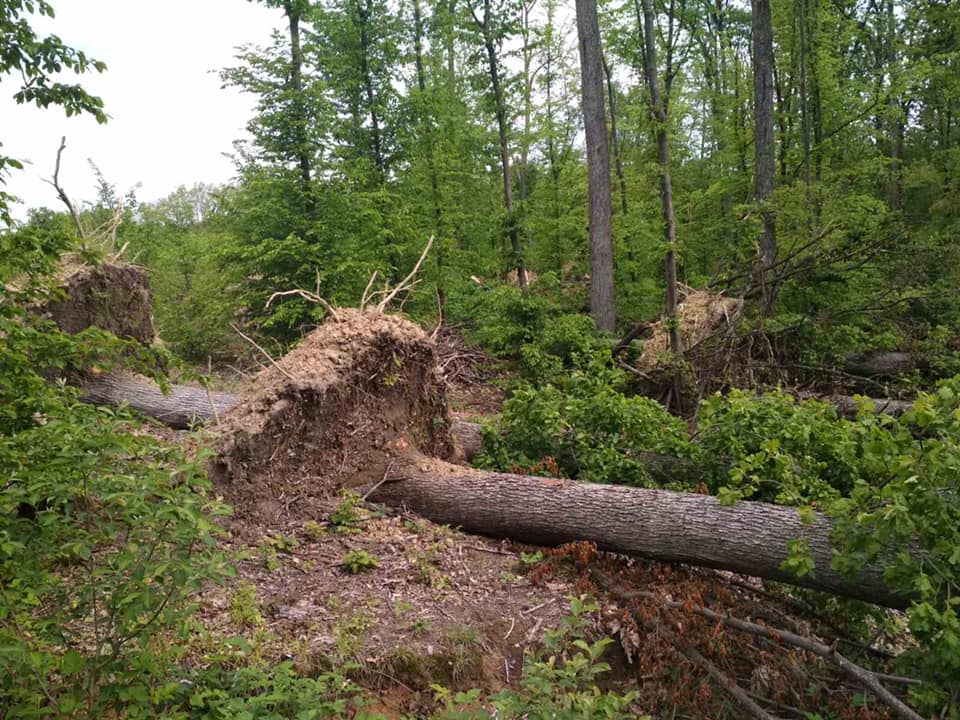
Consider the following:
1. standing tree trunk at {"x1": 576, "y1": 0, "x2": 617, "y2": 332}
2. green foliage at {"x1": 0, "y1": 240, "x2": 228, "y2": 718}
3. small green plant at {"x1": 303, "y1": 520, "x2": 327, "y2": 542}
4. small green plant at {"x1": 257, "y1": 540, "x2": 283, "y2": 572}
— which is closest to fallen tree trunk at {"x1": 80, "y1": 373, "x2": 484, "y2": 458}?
small green plant at {"x1": 303, "y1": 520, "x2": 327, "y2": 542}

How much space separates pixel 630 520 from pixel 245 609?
285cm

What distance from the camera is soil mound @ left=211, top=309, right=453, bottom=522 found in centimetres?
539

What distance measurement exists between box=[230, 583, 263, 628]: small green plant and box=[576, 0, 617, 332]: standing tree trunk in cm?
908

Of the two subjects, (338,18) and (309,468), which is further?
(338,18)

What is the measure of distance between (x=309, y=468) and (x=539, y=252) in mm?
12145

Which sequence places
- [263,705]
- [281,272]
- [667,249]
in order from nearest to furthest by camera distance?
[263,705], [667,249], [281,272]

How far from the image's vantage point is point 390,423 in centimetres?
641

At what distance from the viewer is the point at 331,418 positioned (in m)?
5.93

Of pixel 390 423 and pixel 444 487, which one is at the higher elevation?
pixel 390 423

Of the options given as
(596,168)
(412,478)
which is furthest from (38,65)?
(596,168)

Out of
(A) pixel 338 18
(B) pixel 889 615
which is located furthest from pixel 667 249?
(A) pixel 338 18

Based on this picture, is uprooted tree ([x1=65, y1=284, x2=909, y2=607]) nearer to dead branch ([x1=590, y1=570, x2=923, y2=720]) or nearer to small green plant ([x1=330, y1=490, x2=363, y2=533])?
small green plant ([x1=330, y1=490, x2=363, y2=533])

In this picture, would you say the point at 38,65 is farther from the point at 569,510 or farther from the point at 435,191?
the point at 435,191

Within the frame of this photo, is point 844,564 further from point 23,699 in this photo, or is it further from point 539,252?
point 539,252
